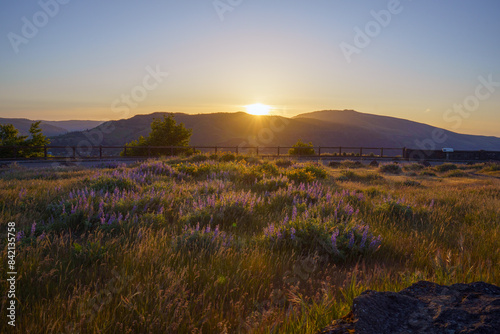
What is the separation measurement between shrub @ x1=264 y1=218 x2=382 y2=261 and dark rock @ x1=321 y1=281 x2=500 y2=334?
1744 millimetres

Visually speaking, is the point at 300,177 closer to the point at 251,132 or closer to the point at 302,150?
the point at 302,150

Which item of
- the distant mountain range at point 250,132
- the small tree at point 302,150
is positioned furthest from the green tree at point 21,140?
the distant mountain range at point 250,132

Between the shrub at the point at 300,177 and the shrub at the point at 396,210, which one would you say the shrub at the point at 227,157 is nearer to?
the shrub at the point at 300,177

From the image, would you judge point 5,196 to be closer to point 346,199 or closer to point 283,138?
point 346,199

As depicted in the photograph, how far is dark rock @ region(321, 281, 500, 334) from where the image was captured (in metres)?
1.47

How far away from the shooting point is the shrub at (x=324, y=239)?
365 centimetres

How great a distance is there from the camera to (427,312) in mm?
1625

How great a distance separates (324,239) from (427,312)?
2.15 metres

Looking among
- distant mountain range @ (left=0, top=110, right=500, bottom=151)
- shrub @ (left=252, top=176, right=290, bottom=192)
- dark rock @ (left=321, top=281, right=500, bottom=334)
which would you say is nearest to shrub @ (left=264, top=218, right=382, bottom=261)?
dark rock @ (left=321, top=281, right=500, bottom=334)

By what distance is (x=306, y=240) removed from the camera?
3920 mm

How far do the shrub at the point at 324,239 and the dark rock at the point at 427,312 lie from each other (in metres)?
1.74

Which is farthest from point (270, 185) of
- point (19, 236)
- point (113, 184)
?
point (19, 236)

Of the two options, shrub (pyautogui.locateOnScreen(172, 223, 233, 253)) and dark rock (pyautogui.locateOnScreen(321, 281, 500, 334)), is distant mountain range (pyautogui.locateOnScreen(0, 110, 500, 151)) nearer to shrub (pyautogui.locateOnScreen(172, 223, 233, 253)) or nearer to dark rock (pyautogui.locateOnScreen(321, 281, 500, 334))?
shrub (pyautogui.locateOnScreen(172, 223, 233, 253))

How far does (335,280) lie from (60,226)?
141 inches
